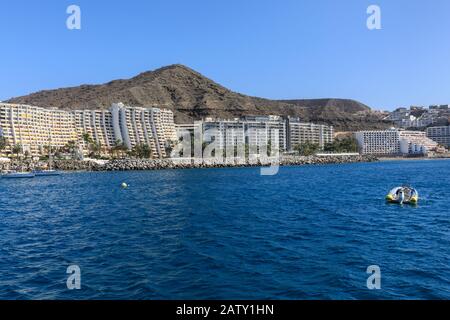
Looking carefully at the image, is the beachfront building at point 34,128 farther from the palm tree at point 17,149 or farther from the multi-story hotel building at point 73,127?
the palm tree at point 17,149

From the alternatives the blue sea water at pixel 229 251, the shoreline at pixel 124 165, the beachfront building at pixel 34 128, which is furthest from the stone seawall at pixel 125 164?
the blue sea water at pixel 229 251

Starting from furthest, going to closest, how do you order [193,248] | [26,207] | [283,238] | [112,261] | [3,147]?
[3,147]
[26,207]
[283,238]
[193,248]
[112,261]

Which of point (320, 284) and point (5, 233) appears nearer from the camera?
point (320, 284)

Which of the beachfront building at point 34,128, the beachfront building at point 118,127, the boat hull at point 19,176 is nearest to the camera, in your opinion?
the boat hull at point 19,176
